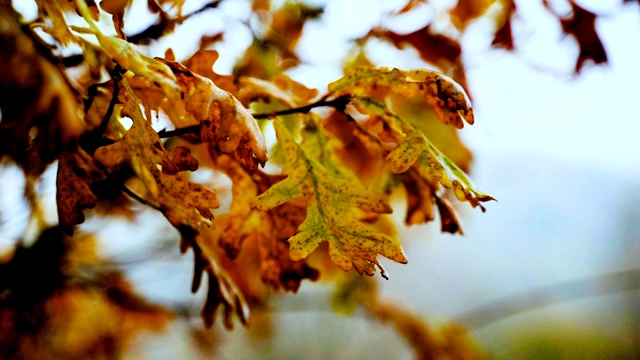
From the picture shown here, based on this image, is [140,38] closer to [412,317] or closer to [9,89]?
[9,89]

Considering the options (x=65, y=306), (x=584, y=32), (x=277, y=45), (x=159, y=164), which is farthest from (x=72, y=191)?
(x=65, y=306)

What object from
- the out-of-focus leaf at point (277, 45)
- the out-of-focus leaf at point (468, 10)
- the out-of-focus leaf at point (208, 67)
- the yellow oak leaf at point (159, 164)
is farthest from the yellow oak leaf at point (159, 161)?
the out-of-focus leaf at point (468, 10)

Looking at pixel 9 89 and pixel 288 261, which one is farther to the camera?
pixel 288 261

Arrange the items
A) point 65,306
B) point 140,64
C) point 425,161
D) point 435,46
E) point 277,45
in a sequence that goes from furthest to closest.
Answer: point 65,306, point 277,45, point 435,46, point 425,161, point 140,64

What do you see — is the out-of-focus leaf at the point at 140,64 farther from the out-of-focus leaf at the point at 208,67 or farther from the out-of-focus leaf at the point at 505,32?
the out-of-focus leaf at the point at 505,32

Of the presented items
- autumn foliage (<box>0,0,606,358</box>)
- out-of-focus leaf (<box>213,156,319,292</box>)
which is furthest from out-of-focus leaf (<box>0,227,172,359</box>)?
out-of-focus leaf (<box>213,156,319,292</box>)

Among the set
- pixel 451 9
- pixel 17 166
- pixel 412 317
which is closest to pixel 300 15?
pixel 451 9

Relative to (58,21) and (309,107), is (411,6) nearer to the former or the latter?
(309,107)
